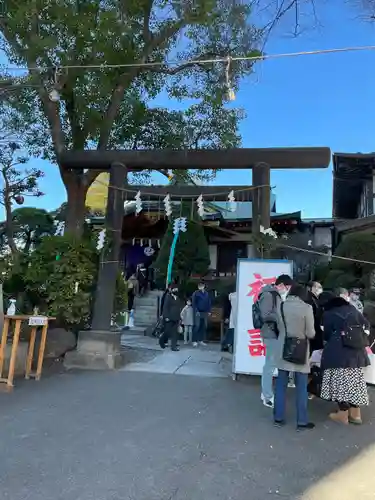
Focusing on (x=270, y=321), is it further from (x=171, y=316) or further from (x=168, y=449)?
(x=171, y=316)

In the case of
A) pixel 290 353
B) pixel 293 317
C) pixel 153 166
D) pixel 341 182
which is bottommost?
pixel 290 353

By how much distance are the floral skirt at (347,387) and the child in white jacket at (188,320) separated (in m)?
7.40

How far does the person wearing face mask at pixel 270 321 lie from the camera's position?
6.24 metres

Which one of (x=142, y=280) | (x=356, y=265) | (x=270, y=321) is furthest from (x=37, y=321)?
(x=142, y=280)

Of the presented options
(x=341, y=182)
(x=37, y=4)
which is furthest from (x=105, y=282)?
(x=341, y=182)

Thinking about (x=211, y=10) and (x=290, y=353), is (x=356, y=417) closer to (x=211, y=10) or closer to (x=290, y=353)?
(x=290, y=353)

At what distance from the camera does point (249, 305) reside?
8023 millimetres

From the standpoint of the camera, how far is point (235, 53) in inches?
410

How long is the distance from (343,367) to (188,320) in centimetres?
756

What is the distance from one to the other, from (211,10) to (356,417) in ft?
27.5

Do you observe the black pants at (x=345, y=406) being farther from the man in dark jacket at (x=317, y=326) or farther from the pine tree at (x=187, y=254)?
the pine tree at (x=187, y=254)

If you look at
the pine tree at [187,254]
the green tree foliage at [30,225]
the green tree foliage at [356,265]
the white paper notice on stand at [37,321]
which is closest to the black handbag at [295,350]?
the white paper notice on stand at [37,321]

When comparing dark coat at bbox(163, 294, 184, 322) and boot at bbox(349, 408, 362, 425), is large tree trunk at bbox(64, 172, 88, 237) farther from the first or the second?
boot at bbox(349, 408, 362, 425)

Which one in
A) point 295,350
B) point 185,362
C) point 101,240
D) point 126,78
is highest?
point 126,78
